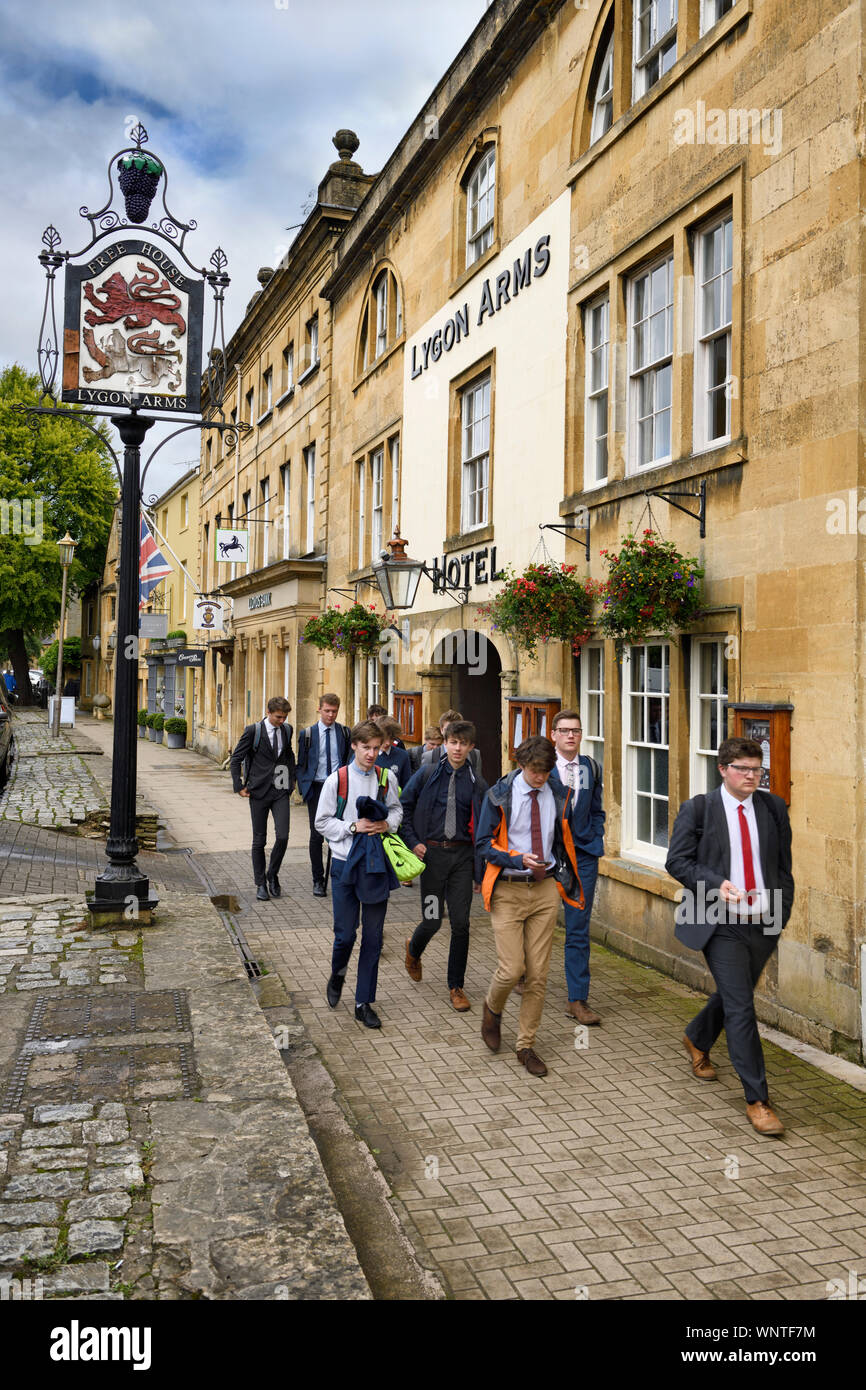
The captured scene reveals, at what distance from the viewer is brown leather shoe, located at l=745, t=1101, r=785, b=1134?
16.6 ft

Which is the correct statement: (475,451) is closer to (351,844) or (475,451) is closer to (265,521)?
(351,844)

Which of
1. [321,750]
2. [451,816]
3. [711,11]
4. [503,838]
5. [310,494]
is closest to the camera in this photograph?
[503,838]

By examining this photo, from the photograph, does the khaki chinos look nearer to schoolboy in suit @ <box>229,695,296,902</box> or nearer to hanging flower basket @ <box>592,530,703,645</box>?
hanging flower basket @ <box>592,530,703,645</box>

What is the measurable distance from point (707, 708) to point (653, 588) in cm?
105

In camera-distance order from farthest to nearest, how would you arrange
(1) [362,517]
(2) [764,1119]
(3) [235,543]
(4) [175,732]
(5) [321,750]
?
(4) [175,732], (3) [235,543], (1) [362,517], (5) [321,750], (2) [764,1119]

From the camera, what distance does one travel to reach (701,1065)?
5.82 meters

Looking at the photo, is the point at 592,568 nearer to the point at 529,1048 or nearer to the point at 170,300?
the point at 170,300

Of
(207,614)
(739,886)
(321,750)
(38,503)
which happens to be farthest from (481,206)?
(38,503)

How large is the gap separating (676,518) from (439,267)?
7212mm

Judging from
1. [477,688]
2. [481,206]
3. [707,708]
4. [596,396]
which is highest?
[481,206]

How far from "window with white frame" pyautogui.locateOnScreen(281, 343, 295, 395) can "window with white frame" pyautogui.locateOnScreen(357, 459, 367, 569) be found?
565 cm

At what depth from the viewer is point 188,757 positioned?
31.1m

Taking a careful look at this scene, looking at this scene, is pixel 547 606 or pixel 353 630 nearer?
pixel 547 606
